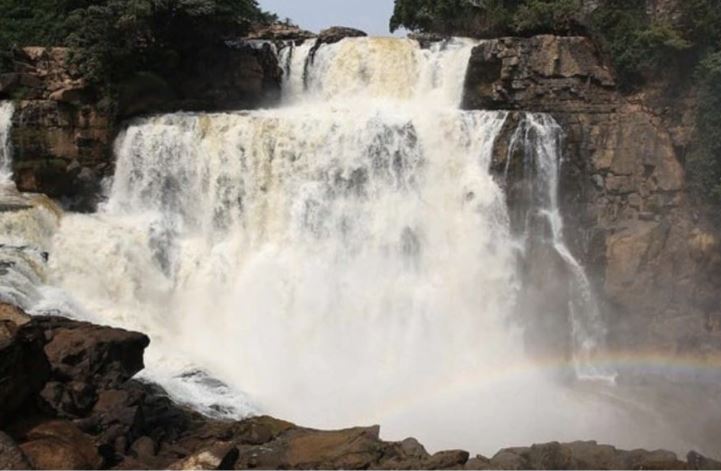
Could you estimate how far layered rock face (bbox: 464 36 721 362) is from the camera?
80.7ft

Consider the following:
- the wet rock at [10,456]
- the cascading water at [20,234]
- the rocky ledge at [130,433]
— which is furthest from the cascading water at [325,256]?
the wet rock at [10,456]

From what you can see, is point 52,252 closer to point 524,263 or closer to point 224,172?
point 224,172

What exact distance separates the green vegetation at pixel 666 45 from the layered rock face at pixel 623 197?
0.82 m

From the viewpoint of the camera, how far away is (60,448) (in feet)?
36.8

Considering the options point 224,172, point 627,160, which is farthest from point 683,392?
point 224,172

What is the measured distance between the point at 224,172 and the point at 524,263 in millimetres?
9764

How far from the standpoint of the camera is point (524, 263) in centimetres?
2338

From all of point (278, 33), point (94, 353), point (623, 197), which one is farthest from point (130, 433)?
point (278, 33)

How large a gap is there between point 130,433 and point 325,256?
1036 cm

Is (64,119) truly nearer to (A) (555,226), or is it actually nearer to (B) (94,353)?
(B) (94,353)

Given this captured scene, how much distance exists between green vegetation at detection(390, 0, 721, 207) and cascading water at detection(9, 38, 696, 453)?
5550 millimetres

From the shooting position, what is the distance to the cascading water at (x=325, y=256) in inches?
835

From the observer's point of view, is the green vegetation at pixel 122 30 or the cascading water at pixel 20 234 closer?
the cascading water at pixel 20 234

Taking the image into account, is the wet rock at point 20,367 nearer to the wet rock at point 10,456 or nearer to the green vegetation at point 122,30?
the wet rock at point 10,456
